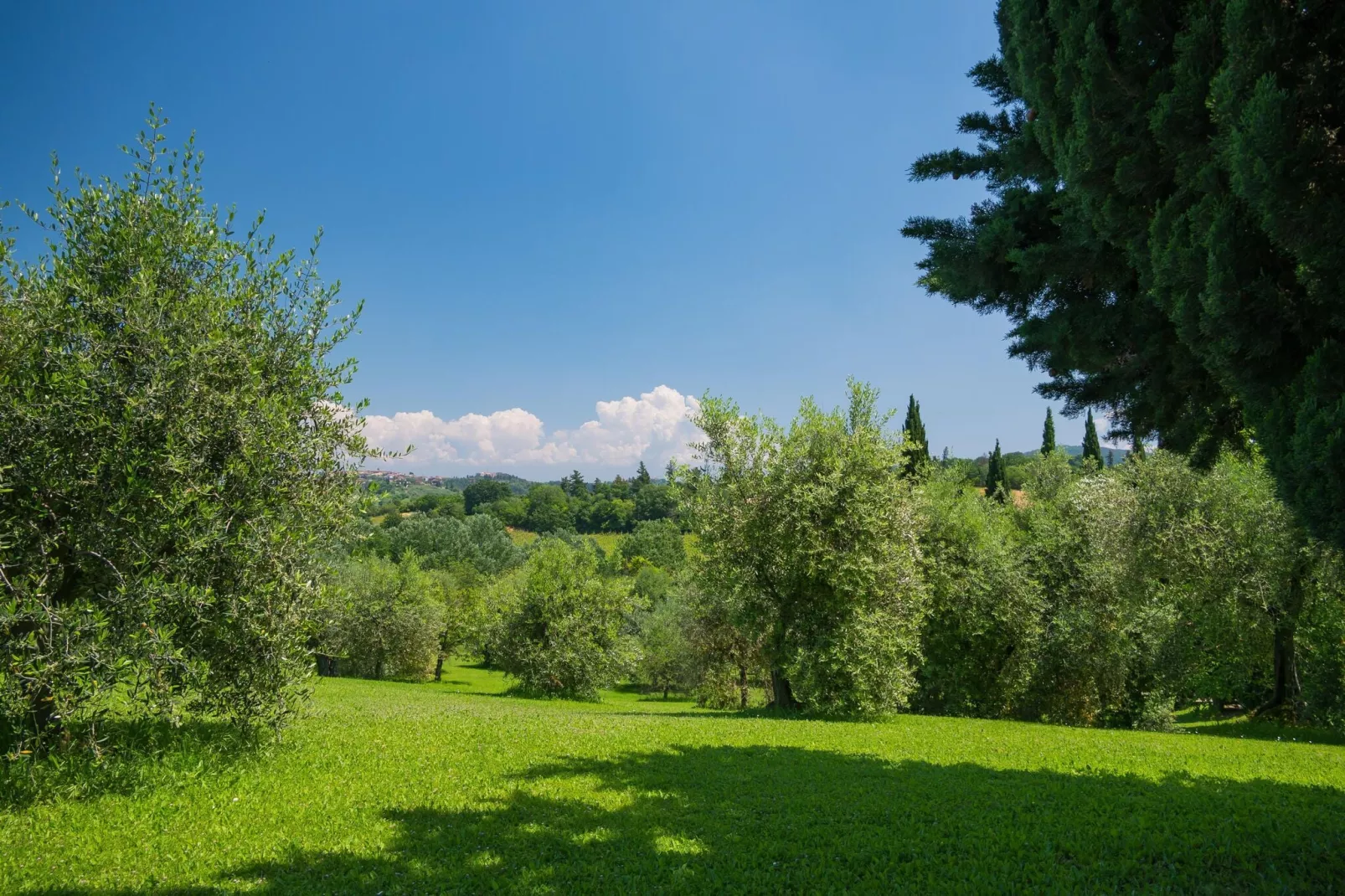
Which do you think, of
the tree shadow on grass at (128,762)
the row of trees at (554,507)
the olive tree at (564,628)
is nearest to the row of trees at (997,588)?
the olive tree at (564,628)

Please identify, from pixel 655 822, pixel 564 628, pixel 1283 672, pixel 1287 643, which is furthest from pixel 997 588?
pixel 655 822

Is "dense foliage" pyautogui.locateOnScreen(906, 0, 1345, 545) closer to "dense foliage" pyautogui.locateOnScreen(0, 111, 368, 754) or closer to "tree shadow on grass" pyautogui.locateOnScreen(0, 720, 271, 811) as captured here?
"dense foliage" pyautogui.locateOnScreen(0, 111, 368, 754)

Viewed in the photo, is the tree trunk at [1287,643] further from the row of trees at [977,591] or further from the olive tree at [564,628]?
the olive tree at [564,628]

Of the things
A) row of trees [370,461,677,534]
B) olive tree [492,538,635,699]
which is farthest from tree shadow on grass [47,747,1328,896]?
row of trees [370,461,677,534]

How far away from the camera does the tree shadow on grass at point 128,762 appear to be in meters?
7.95

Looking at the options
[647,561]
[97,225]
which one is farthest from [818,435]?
[647,561]

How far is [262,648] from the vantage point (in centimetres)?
934

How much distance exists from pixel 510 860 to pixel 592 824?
4.54 feet

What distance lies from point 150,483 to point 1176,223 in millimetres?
11837

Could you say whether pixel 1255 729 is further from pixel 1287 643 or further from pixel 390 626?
pixel 390 626

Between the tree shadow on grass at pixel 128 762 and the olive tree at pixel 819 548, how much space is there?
14.0m

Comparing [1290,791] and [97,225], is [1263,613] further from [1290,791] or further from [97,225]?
[97,225]

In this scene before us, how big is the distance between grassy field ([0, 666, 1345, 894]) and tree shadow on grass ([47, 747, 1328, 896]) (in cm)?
4

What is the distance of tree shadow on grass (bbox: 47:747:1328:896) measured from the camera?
635 cm
